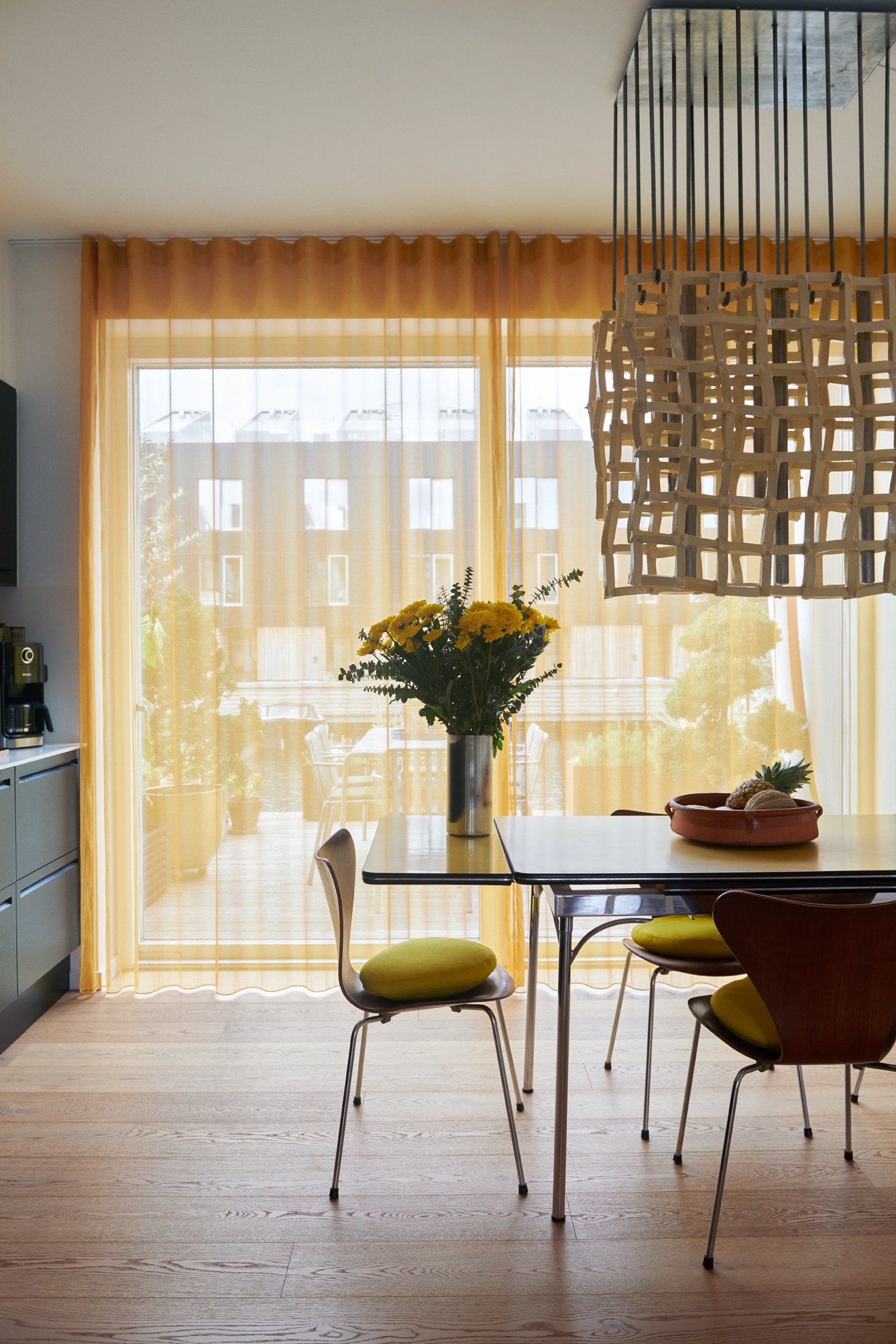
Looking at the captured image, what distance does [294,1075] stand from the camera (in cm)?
302

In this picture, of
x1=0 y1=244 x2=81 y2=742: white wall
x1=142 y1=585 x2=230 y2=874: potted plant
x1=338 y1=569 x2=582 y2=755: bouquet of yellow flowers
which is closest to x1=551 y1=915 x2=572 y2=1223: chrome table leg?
x1=338 y1=569 x2=582 y2=755: bouquet of yellow flowers

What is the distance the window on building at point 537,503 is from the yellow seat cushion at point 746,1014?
2.02 m

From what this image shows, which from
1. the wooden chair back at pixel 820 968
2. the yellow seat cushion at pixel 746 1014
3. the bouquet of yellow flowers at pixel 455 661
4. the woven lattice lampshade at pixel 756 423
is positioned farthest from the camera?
the bouquet of yellow flowers at pixel 455 661

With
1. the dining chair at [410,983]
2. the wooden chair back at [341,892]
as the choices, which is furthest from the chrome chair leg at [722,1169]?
the wooden chair back at [341,892]

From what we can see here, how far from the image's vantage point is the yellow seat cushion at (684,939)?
8.54 ft

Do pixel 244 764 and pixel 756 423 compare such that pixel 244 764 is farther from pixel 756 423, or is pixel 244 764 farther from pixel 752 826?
pixel 756 423

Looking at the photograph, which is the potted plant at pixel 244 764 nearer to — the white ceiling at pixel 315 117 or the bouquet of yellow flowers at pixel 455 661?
the bouquet of yellow flowers at pixel 455 661

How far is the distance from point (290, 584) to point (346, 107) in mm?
1608

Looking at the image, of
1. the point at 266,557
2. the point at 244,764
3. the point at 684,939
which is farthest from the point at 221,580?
the point at 684,939

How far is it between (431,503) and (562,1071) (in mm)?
2242

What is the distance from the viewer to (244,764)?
12.4 feet

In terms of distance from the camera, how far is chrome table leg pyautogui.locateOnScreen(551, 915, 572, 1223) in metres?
2.13

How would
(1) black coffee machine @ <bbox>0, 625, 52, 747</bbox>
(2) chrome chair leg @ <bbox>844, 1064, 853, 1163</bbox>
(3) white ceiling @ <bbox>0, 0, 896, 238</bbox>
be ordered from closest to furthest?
1. (2) chrome chair leg @ <bbox>844, 1064, 853, 1163</bbox>
2. (3) white ceiling @ <bbox>0, 0, 896, 238</bbox>
3. (1) black coffee machine @ <bbox>0, 625, 52, 747</bbox>

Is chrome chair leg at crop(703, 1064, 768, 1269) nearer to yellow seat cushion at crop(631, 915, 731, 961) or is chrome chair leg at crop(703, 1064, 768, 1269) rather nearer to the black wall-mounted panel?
yellow seat cushion at crop(631, 915, 731, 961)
